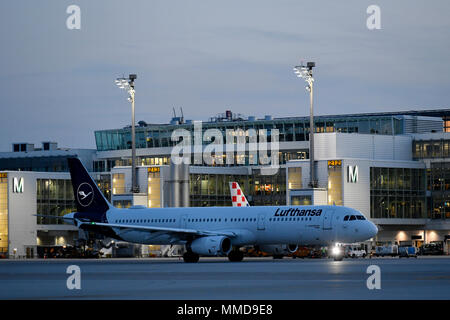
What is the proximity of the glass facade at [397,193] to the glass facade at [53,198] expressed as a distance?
149 feet

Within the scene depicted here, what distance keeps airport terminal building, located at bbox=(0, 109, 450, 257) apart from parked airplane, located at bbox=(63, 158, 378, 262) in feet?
90.5

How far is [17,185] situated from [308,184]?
41517 mm

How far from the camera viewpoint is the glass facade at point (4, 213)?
128 m

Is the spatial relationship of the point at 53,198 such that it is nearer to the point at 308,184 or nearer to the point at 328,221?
the point at 308,184

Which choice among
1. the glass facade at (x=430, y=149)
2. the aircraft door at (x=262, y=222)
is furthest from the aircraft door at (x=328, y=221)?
the glass facade at (x=430, y=149)

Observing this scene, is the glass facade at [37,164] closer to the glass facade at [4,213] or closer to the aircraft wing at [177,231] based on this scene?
the glass facade at [4,213]

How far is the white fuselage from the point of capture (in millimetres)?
77312

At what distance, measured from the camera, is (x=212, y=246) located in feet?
265

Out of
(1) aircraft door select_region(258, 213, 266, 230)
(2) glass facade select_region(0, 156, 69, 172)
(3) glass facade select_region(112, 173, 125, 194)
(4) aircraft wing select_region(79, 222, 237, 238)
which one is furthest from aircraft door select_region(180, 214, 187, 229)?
(2) glass facade select_region(0, 156, 69, 172)

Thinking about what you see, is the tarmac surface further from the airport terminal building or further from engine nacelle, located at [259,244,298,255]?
the airport terminal building
